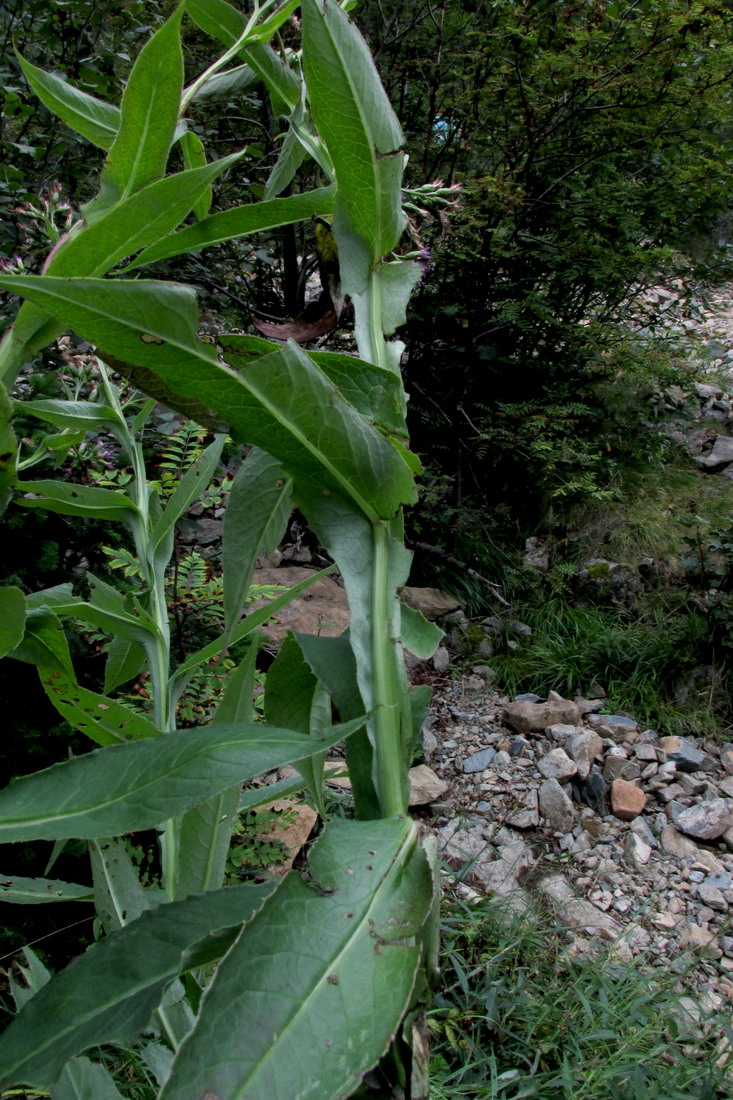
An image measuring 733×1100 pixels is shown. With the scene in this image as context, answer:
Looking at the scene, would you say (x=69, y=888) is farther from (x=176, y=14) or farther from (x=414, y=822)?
(x=176, y=14)

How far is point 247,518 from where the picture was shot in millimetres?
362

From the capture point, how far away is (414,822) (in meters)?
0.31

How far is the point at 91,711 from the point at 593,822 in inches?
110

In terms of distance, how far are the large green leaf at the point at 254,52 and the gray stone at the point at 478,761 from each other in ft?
9.83

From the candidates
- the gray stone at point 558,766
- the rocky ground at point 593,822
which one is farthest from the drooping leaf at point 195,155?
the gray stone at point 558,766

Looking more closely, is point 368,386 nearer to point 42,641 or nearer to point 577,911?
point 42,641

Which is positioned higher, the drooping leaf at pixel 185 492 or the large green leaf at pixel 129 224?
the large green leaf at pixel 129 224

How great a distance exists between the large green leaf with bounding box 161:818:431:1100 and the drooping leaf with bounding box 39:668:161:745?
190 mm

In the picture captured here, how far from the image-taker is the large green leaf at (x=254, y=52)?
435mm

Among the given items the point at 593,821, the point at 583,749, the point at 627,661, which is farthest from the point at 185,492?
the point at 627,661

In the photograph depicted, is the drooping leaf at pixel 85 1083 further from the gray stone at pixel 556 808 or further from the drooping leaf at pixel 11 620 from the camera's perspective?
the gray stone at pixel 556 808

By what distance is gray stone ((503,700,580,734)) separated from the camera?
3.36m

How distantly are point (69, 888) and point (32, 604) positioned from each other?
230 millimetres

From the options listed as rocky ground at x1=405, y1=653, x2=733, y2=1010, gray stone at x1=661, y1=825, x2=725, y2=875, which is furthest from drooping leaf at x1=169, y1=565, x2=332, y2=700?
gray stone at x1=661, y1=825, x2=725, y2=875
